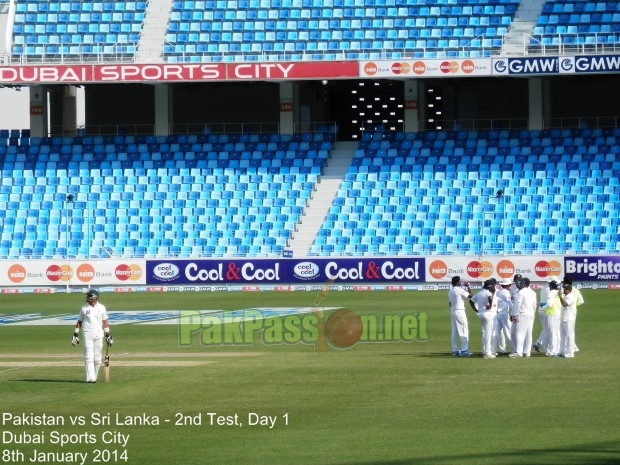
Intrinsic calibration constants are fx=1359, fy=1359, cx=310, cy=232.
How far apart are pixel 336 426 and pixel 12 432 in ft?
13.3

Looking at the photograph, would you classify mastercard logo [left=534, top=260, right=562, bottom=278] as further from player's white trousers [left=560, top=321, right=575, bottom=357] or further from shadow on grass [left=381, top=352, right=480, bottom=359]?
player's white trousers [left=560, top=321, right=575, bottom=357]

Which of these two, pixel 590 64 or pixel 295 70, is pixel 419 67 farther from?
pixel 590 64

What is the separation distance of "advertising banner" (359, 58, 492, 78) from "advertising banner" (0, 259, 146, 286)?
474 inches

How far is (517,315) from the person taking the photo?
1027 inches

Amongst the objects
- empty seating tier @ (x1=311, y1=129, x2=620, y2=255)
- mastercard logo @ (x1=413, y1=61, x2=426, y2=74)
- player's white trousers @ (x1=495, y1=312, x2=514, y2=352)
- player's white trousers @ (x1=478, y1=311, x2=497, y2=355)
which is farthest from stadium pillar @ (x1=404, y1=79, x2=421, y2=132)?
player's white trousers @ (x1=478, y1=311, x2=497, y2=355)

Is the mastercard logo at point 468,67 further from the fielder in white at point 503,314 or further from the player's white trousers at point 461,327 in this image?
the player's white trousers at point 461,327

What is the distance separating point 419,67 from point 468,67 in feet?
6.33

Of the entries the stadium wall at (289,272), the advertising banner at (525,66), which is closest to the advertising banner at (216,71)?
the advertising banner at (525,66)

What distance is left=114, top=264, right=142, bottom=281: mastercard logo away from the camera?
5044 centimetres

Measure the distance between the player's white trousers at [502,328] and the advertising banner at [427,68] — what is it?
26.8 metres

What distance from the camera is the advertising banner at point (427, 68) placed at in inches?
2085

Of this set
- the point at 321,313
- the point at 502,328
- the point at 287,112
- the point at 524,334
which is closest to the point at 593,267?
the point at 321,313

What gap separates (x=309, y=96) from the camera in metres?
59.1

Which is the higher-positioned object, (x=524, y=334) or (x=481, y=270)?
(x=481, y=270)
